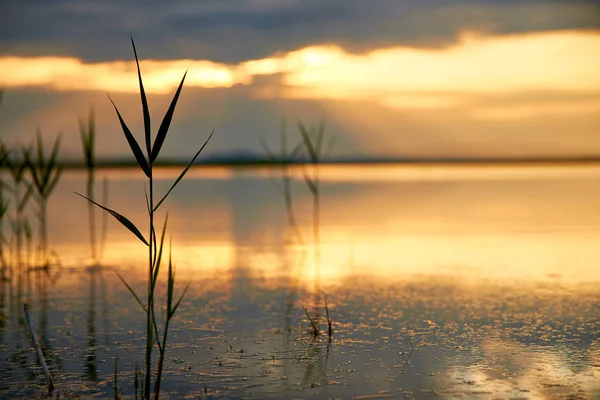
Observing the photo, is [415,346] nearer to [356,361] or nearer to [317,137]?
[356,361]

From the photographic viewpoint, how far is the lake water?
349 cm

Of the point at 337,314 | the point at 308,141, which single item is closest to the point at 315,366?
the point at 337,314

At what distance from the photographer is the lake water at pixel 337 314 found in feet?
11.5

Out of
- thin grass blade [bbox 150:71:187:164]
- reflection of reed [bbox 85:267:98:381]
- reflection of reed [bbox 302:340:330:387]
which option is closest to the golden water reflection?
reflection of reed [bbox 85:267:98:381]

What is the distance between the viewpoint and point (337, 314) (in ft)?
16.0

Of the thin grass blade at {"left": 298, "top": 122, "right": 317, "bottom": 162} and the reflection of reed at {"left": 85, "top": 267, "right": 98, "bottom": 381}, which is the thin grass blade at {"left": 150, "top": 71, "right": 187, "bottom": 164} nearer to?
the reflection of reed at {"left": 85, "top": 267, "right": 98, "bottom": 381}

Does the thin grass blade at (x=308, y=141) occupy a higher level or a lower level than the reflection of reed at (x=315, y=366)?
higher

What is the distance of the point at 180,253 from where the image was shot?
25.3 feet

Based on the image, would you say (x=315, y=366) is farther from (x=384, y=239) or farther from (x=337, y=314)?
(x=384, y=239)

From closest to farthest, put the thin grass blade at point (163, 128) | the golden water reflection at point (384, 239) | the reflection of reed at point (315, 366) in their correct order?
the thin grass blade at point (163, 128), the reflection of reed at point (315, 366), the golden water reflection at point (384, 239)

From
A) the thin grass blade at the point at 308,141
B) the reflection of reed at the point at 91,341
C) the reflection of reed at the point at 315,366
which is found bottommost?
the reflection of reed at the point at 91,341

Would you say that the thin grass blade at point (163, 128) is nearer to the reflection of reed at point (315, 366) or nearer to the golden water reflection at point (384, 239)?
the reflection of reed at point (315, 366)

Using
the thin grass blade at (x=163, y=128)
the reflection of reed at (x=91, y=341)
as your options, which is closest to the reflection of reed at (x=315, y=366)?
the reflection of reed at (x=91, y=341)

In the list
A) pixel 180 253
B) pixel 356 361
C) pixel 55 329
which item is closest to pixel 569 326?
pixel 356 361
